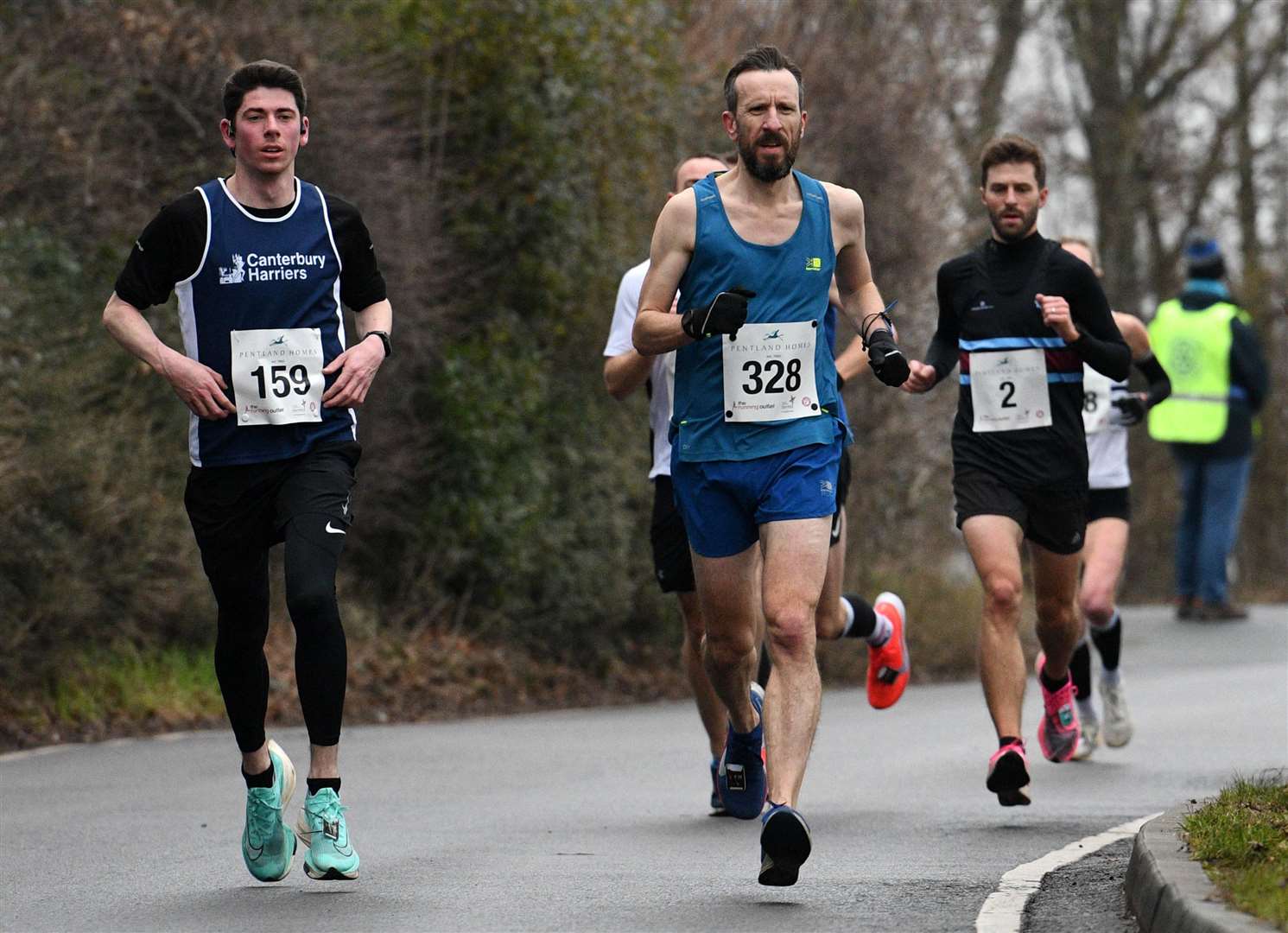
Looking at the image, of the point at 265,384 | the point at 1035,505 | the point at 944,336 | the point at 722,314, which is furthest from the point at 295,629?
the point at 944,336

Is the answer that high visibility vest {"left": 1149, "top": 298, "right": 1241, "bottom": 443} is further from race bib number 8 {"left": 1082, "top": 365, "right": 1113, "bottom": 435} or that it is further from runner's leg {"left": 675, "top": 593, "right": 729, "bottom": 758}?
runner's leg {"left": 675, "top": 593, "right": 729, "bottom": 758}

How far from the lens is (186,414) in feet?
44.5

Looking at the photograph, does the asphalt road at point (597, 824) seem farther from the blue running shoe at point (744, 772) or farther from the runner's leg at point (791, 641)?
the runner's leg at point (791, 641)

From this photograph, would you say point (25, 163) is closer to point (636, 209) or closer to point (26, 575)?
point (26, 575)

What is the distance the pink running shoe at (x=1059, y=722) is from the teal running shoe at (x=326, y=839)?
402 centimetres

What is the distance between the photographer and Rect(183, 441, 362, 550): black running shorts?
22.3ft

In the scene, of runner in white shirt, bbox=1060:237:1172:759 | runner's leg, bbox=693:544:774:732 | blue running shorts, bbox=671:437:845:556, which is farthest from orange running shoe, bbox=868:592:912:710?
blue running shorts, bbox=671:437:845:556

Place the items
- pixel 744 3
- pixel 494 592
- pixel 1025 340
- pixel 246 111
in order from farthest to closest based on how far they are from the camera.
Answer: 1. pixel 744 3
2. pixel 494 592
3. pixel 1025 340
4. pixel 246 111

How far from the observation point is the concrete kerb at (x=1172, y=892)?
5.36 metres

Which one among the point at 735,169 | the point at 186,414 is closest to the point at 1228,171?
the point at 186,414

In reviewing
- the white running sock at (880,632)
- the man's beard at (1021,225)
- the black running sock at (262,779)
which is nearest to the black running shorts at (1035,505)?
the man's beard at (1021,225)

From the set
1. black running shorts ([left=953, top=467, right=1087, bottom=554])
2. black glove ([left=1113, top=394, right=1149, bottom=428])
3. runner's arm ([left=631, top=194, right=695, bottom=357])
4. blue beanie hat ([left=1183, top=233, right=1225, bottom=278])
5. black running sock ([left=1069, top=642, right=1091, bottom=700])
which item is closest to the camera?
runner's arm ([left=631, top=194, right=695, bottom=357])

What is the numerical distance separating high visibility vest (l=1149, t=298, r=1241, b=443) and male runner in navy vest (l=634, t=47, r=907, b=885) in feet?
40.0

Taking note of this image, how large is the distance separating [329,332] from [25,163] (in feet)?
22.2
